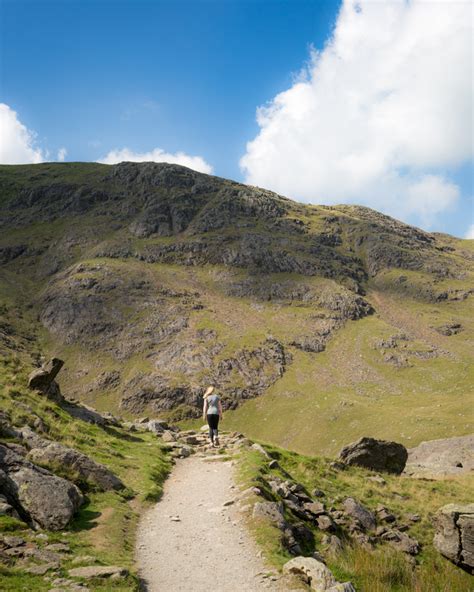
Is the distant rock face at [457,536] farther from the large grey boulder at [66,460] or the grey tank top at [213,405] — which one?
the large grey boulder at [66,460]

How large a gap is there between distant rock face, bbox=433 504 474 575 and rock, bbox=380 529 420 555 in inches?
40.4

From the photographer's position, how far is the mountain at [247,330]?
10600cm

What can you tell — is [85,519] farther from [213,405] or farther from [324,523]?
[213,405]

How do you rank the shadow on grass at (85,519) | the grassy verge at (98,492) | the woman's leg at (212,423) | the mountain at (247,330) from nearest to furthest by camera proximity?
the grassy verge at (98,492), the shadow on grass at (85,519), the woman's leg at (212,423), the mountain at (247,330)

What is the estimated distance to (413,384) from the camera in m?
118

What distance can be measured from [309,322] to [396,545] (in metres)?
129

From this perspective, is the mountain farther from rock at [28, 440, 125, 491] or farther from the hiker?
rock at [28, 440, 125, 491]

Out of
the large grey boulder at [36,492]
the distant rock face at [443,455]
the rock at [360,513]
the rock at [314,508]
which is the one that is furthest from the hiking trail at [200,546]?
the distant rock face at [443,455]

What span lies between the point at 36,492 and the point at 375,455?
31535 mm

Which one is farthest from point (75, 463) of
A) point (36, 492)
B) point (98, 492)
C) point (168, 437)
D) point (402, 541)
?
point (168, 437)

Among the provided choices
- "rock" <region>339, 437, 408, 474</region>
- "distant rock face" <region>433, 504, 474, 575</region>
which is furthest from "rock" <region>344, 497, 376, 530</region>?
"rock" <region>339, 437, 408, 474</region>

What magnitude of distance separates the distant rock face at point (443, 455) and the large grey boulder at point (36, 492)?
38720 mm

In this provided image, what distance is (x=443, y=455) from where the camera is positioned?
206 ft

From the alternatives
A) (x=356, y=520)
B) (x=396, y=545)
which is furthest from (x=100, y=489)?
(x=396, y=545)
